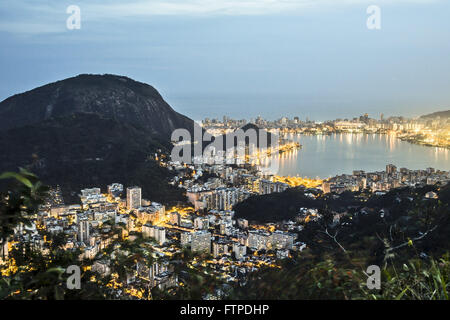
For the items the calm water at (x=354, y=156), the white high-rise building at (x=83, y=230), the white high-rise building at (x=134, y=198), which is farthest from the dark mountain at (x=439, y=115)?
the white high-rise building at (x=83, y=230)

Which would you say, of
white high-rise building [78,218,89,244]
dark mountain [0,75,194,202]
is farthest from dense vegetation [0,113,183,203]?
white high-rise building [78,218,89,244]

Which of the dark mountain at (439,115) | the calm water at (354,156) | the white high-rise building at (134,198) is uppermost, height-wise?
the dark mountain at (439,115)

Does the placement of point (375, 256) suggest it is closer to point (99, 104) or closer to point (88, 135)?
point (88, 135)

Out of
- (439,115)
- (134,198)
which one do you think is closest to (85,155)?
(134,198)

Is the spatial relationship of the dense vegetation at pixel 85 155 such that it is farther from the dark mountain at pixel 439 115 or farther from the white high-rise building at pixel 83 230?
the dark mountain at pixel 439 115

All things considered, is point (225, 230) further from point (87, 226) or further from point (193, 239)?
point (87, 226)
